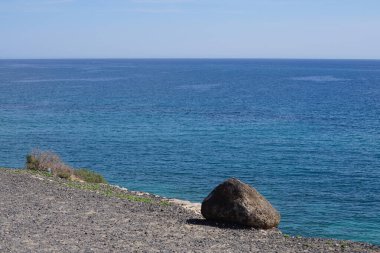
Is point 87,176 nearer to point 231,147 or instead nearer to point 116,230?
point 116,230

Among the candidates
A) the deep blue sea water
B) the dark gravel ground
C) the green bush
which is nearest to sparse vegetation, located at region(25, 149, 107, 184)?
the green bush

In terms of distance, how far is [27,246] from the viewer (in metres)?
17.2

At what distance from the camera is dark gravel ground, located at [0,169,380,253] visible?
17.8 m

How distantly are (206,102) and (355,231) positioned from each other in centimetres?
7172

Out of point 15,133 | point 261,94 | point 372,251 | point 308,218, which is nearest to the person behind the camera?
point 372,251

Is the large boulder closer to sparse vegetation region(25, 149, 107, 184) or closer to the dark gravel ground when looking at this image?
the dark gravel ground

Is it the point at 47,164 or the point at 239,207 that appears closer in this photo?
the point at 239,207

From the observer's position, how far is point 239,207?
2158cm

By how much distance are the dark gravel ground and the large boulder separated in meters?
0.40

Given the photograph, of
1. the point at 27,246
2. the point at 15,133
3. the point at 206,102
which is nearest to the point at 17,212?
the point at 27,246

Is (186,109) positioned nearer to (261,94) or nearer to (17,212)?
(261,94)

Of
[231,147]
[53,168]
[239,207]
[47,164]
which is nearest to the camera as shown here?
[239,207]

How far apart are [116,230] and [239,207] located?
15.8 feet

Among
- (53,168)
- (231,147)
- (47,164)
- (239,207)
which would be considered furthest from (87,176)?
(231,147)
